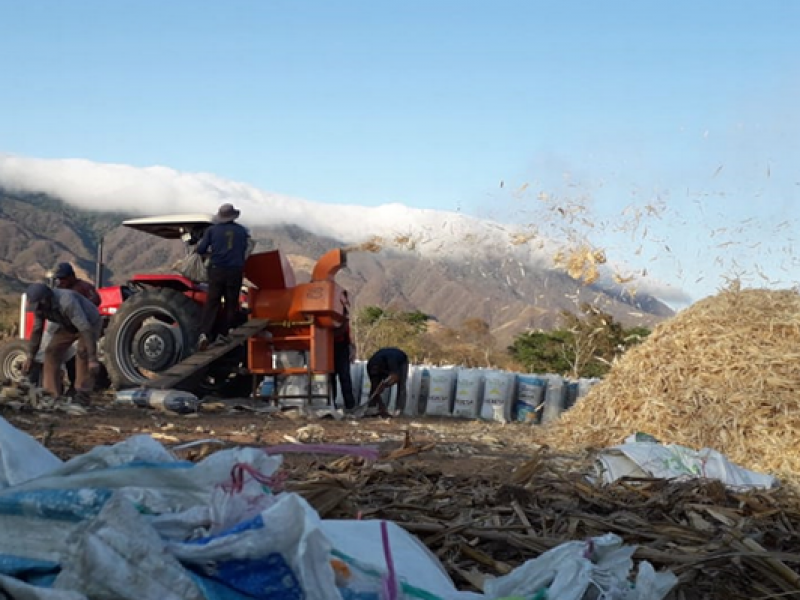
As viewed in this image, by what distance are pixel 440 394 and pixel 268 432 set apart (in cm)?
541

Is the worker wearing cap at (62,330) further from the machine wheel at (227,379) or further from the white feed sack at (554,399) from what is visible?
the white feed sack at (554,399)

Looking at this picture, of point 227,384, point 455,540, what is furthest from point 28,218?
point 455,540

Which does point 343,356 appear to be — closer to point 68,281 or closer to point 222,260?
point 222,260

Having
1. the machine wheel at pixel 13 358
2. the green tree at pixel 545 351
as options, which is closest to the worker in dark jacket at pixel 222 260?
the machine wheel at pixel 13 358

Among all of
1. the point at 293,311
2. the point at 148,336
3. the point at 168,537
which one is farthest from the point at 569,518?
the point at 148,336

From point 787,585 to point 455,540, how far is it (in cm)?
99

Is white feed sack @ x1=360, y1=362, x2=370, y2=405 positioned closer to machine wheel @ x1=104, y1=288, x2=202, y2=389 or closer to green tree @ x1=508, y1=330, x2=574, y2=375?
machine wheel @ x1=104, y1=288, x2=202, y2=389

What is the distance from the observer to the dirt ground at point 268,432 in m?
5.76

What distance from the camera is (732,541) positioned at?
10.2 ft

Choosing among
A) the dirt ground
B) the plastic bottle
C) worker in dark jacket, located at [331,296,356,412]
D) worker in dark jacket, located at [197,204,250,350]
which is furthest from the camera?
worker in dark jacket, located at [331,296,356,412]

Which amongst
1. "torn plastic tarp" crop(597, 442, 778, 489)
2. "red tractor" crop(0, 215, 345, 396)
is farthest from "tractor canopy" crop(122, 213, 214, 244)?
"torn plastic tarp" crop(597, 442, 778, 489)

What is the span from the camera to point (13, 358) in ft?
38.5

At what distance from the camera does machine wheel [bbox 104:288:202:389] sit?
417 inches

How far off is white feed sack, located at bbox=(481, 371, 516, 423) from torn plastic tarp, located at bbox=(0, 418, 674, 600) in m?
10.3
